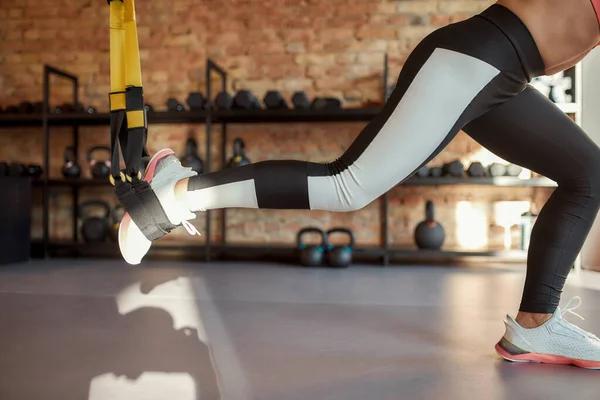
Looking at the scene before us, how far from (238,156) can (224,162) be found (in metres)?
0.48

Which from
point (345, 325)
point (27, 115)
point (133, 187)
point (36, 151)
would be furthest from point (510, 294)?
point (36, 151)

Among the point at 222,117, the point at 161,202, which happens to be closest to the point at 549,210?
the point at 161,202

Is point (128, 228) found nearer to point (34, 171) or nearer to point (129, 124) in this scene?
point (129, 124)

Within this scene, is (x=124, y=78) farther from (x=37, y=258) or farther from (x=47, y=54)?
(x=47, y=54)

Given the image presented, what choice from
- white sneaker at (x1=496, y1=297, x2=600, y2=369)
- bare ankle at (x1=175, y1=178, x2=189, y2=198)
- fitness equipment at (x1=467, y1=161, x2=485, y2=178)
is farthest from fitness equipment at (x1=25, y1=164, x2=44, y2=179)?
white sneaker at (x1=496, y1=297, x2=600, y2=369)

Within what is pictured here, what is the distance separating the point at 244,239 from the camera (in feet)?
13.5

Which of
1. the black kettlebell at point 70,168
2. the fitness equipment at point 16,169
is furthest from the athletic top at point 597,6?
the fitness equipment at point 16,169

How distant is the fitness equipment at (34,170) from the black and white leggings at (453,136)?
3.35 meters

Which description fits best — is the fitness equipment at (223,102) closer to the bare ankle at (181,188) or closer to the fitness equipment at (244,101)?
the fitness equipment at (244,101)

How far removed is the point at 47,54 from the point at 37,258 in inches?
74.6

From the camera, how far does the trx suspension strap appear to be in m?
1.15

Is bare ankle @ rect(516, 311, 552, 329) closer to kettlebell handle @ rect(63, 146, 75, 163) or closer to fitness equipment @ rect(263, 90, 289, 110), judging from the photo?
fitness equipment @ rect(263, 90, 289, 110)

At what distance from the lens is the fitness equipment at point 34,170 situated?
390 cm

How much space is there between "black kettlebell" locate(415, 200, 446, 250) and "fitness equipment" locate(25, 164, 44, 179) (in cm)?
307
